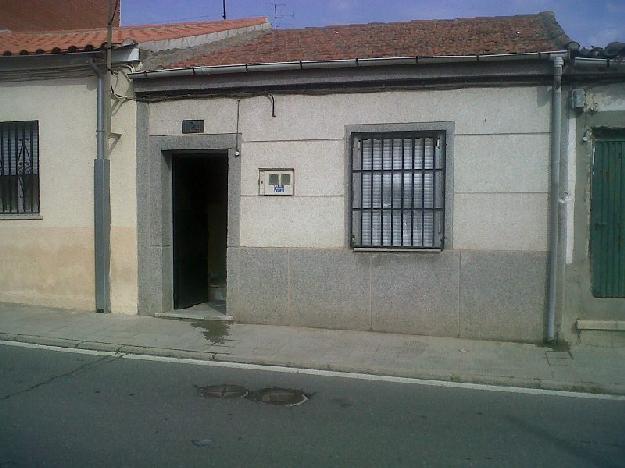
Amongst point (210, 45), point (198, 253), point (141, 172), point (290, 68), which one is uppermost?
point (210, 45)

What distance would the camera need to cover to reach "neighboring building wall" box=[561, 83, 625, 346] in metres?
7.34

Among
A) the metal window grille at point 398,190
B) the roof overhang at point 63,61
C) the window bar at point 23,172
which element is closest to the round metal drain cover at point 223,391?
the metal window grille at point 398,190

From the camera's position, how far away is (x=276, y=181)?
841cm

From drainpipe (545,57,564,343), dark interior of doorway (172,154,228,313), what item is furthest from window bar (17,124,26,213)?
drainpipe (545,57,564,343)

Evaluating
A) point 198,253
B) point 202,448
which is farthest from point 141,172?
point 202,448

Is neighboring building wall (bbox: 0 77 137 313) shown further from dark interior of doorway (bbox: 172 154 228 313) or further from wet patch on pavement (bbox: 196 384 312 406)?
wet patch on pavement (bbox: 196 384 312 406)

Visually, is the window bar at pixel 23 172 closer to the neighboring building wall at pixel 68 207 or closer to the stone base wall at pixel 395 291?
the neighboring building wall at pixel 68 207

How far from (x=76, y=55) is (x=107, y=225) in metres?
2.74

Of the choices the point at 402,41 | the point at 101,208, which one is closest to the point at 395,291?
the point at 402,41

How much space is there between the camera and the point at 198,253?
10.1m

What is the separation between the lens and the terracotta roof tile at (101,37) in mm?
9102

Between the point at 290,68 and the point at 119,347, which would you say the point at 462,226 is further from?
the point at 119,347

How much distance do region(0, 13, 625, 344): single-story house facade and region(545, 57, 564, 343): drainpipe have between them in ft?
0.08

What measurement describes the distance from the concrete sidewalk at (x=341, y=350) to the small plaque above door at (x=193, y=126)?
2.94 metres
